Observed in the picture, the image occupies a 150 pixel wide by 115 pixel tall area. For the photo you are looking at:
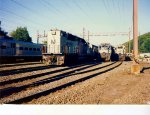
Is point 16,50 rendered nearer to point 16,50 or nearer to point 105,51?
point 16,50

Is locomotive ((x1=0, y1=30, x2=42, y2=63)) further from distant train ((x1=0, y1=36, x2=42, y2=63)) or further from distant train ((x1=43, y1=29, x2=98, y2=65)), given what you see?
distant train ((x1=43, y1=29, x2=98, y2=65))

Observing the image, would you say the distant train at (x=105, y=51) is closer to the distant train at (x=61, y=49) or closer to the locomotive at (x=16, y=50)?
the distant train at (x=61, y=49)

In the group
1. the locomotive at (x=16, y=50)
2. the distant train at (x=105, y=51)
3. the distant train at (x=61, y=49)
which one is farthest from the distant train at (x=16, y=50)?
the distant train at (x=105, y=51)

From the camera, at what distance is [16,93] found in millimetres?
7375

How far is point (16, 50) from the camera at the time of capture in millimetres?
23094

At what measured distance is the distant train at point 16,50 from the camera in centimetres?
2054

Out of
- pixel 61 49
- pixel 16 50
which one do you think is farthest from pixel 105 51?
pixel 16 50

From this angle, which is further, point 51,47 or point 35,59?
point 35,59

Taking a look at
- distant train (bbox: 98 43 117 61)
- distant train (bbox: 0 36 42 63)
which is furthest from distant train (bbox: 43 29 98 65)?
distant train (bbox: 98 43 117 61)
